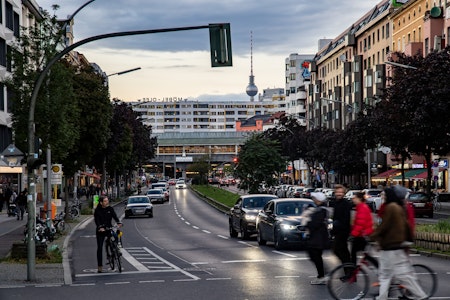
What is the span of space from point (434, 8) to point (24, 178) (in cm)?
3571

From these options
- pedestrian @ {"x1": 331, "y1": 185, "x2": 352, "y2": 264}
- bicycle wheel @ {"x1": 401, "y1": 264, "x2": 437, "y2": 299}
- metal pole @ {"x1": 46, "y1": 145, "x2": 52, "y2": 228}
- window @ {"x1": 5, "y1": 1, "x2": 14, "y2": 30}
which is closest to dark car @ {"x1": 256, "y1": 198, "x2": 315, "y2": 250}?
metal pole @ {"x1": 46, "y1": 145, "x2": 52, "y2": 228}

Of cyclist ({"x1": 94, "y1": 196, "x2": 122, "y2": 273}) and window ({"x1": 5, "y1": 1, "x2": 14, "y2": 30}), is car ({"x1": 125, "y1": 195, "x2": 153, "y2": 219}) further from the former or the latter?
cyclist ({"x1": 94, "y1": 196, "x2": 122, "y2": 273})

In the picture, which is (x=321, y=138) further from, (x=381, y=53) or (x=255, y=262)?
(x=255, y=262)

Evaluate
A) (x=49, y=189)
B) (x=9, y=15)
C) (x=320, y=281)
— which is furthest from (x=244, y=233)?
(x=9, y=15)

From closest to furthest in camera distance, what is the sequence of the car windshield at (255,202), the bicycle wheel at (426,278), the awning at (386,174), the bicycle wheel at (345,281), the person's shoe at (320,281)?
the bicycle wheel at (426,278), the bicycle wheel at (345,281), the person's shoe at (320,281), the car windshield at (255,202), the awning at (386,174)

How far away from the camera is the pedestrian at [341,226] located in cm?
1683

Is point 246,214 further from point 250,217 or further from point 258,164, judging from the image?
point 258,164

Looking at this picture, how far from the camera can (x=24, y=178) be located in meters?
74.5

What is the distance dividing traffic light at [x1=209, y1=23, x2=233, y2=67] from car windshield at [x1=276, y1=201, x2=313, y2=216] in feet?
33.0

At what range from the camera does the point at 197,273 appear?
69.2 ft

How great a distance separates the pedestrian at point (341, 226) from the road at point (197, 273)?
2.36ft

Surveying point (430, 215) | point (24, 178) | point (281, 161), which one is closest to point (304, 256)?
point (430, 215)

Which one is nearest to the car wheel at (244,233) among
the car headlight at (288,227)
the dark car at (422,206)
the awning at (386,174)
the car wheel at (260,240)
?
the car wheel at (260,240)

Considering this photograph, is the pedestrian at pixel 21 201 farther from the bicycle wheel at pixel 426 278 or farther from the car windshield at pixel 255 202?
the bicycle wheel at pixel 426 278
